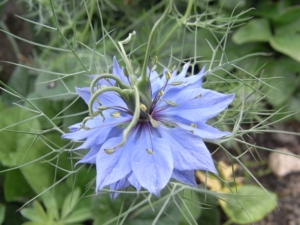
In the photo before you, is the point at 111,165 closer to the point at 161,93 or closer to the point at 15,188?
the point at 161,93

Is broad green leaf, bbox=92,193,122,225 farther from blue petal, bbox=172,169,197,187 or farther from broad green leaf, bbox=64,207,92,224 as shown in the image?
blue petal, bbox=172,169,197,187

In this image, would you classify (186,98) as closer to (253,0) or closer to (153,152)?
(153,152)

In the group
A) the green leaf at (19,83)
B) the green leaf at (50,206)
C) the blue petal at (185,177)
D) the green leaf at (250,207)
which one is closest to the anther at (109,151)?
the blue petal at (185,177)

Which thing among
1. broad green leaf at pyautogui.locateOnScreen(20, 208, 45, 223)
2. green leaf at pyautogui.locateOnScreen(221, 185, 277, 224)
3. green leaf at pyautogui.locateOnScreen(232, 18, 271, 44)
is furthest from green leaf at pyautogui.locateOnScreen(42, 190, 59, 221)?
green leaf at pyautogui.locateOnScreen(232, 18, 271, 44)

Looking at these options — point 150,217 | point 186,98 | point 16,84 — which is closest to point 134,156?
point 186,98

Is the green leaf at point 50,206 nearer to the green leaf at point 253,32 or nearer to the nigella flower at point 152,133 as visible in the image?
the nigella flower at point 152,133

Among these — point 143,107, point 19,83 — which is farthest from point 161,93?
point 19,83
